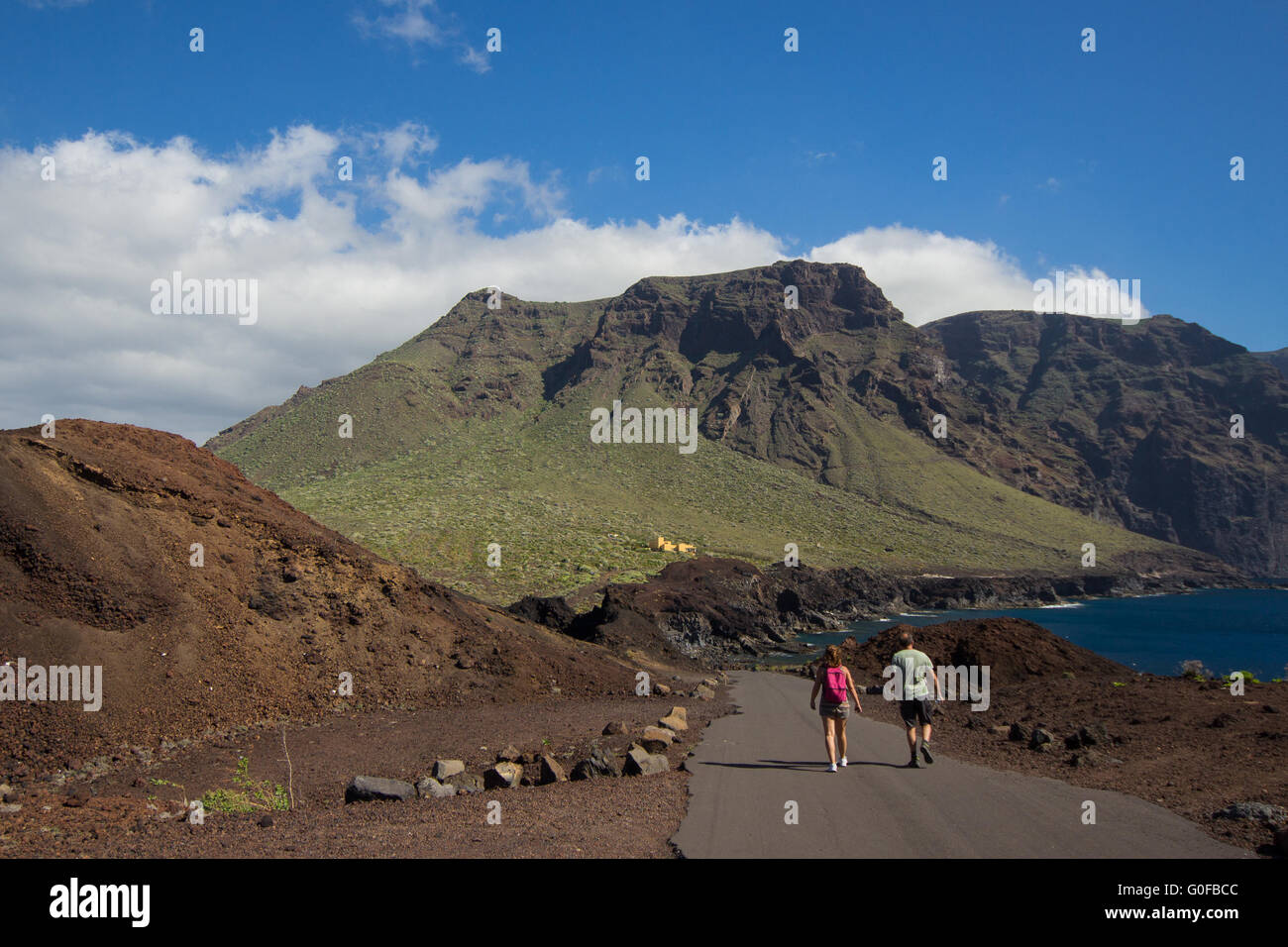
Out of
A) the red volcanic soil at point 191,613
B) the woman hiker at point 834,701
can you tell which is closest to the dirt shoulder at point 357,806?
the red volcanic soil at point 191,613

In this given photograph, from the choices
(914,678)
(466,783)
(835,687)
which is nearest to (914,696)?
(914,678)

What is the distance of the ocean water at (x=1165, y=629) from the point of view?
161 feet

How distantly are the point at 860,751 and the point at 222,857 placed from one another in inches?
337

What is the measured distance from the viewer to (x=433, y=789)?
9008 mm

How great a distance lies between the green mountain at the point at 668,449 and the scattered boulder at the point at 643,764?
39053 millimetres

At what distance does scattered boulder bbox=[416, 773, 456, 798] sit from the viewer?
891 cm

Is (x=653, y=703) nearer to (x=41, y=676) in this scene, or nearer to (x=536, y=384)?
(x=41, y=676)

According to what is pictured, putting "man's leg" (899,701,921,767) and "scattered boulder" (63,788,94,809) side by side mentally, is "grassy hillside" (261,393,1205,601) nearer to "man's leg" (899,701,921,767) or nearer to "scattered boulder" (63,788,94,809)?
"scattered boulder" (63,788,94,809)

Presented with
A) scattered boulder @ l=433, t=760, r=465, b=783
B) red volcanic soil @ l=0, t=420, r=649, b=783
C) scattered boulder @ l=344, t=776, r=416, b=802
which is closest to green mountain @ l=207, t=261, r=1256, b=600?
red volcanic soil @ l=0, t=420, r=649, b=783

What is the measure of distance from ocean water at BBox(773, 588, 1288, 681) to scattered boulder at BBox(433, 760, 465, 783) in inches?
1452

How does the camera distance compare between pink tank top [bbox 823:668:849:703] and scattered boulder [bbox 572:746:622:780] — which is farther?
pink tank top [bbox 823:668:849:703]

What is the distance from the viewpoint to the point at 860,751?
36.4 feet

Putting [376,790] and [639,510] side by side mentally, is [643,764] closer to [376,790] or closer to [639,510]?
[376,790]
